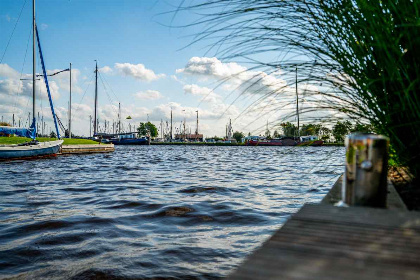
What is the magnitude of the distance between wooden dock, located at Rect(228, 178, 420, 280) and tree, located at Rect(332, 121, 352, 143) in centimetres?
123

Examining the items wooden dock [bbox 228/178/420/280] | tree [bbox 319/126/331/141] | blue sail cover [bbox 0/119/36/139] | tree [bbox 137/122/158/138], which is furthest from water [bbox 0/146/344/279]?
tree [bbox 137/122/158/138]

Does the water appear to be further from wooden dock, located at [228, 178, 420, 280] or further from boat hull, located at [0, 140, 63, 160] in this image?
boat hull, located at [0, 140, 63, 160]

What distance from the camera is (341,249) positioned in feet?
3.20

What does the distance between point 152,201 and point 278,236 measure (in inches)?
201

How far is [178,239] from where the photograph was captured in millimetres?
3758

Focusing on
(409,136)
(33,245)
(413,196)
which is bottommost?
(33,245)

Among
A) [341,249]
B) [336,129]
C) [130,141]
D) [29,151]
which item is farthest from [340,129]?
[130,141]

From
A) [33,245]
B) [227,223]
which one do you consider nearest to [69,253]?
[33,245]

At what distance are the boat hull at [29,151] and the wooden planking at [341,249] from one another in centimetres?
1983

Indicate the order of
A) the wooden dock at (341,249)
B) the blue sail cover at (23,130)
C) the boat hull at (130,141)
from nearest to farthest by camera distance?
1. the wooden dock at (341,249)
2. the blue sail cover at (23,130)
3. the boat hull at (130,141)

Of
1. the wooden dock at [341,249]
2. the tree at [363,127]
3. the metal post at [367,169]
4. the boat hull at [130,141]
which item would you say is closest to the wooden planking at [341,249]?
the wooden dock at [341,249]

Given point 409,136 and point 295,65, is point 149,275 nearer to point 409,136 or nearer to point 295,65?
point 295,65

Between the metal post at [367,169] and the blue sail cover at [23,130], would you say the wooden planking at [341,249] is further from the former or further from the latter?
the blue sail cover at [23,130]

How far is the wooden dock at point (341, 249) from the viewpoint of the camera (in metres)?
0.82
